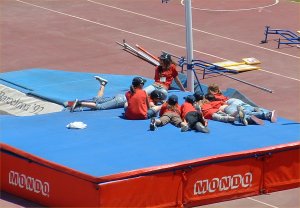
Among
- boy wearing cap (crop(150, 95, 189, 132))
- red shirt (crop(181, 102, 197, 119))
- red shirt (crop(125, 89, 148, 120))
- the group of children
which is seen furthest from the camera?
red shirt (crop(125, 89, 148, 120))

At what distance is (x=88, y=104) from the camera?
73.8 ft

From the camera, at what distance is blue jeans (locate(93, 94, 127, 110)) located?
22641 mm

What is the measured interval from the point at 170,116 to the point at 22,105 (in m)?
4.22

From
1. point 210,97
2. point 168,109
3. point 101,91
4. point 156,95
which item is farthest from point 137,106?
point 101,91

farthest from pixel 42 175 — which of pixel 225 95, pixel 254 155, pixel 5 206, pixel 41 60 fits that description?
pixel 41 60

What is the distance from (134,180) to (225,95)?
5728mm

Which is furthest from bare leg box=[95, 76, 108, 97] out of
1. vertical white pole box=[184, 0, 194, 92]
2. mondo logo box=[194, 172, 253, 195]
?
mondo logo box=[194, 172, 253, 195]

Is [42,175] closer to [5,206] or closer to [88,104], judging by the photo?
[5,206]

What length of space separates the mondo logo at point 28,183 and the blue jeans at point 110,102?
11.0 ft

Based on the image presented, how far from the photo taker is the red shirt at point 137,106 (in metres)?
21.5

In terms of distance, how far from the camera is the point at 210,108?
71.9 ft

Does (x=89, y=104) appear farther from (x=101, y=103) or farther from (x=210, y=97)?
(x=210, y=97)

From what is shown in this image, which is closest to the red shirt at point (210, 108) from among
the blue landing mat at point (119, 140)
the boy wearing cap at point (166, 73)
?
the blue landing mat at point (119, 140)

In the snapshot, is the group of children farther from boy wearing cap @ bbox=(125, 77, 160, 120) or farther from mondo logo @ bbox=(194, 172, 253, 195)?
mondo logo @ bbox=(194, 172, 253, 195)
